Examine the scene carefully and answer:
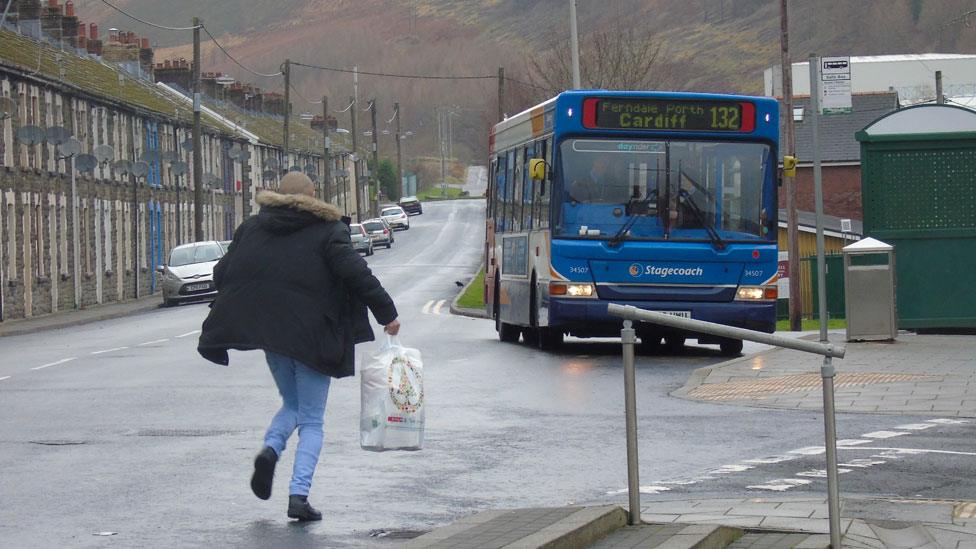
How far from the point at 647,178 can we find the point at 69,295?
109 ft

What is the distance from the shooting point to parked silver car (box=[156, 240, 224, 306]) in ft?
167

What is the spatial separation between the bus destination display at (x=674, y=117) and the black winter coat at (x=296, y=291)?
12.3m

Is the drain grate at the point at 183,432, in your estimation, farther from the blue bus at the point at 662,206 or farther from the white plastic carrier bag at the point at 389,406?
the blue bus at the point at 662,206

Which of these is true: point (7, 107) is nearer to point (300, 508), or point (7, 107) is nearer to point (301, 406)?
point (301, 406)

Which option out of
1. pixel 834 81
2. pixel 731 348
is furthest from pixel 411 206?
pixel 834 81

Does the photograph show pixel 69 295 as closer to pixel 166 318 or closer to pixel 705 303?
pixel 166 318

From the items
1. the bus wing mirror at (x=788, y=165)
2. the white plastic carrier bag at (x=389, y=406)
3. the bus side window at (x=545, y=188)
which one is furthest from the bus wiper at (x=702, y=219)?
the white plastic carrier bag at (x=389, y=406)

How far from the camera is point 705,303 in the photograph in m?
21.1

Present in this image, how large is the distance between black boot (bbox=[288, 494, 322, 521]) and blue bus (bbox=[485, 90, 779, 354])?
1250cm

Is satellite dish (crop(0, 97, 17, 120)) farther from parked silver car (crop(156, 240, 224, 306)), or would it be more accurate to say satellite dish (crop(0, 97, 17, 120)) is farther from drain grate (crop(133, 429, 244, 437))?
drain grate (crop(133, 429, 244, 437))

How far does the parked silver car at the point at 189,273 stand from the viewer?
5094 centimetres

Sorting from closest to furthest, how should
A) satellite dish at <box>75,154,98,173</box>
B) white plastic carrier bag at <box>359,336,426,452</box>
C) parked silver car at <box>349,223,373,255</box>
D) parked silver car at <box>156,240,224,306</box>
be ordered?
white plastic carrier bag at <box>359,336,426,452</box> < satellite dish at <box>75,154,98,173</box> < parked silver car at <box>156,240,224,306</box> < parked silver car at <box>349,223,373,255</box>

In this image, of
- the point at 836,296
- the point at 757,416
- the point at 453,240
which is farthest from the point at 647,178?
the point at 453,240

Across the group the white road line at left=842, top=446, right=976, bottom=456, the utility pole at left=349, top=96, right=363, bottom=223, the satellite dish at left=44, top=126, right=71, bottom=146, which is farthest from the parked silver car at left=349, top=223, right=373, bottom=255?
the white road line at left=842, top=446, right=976, bottom=456
